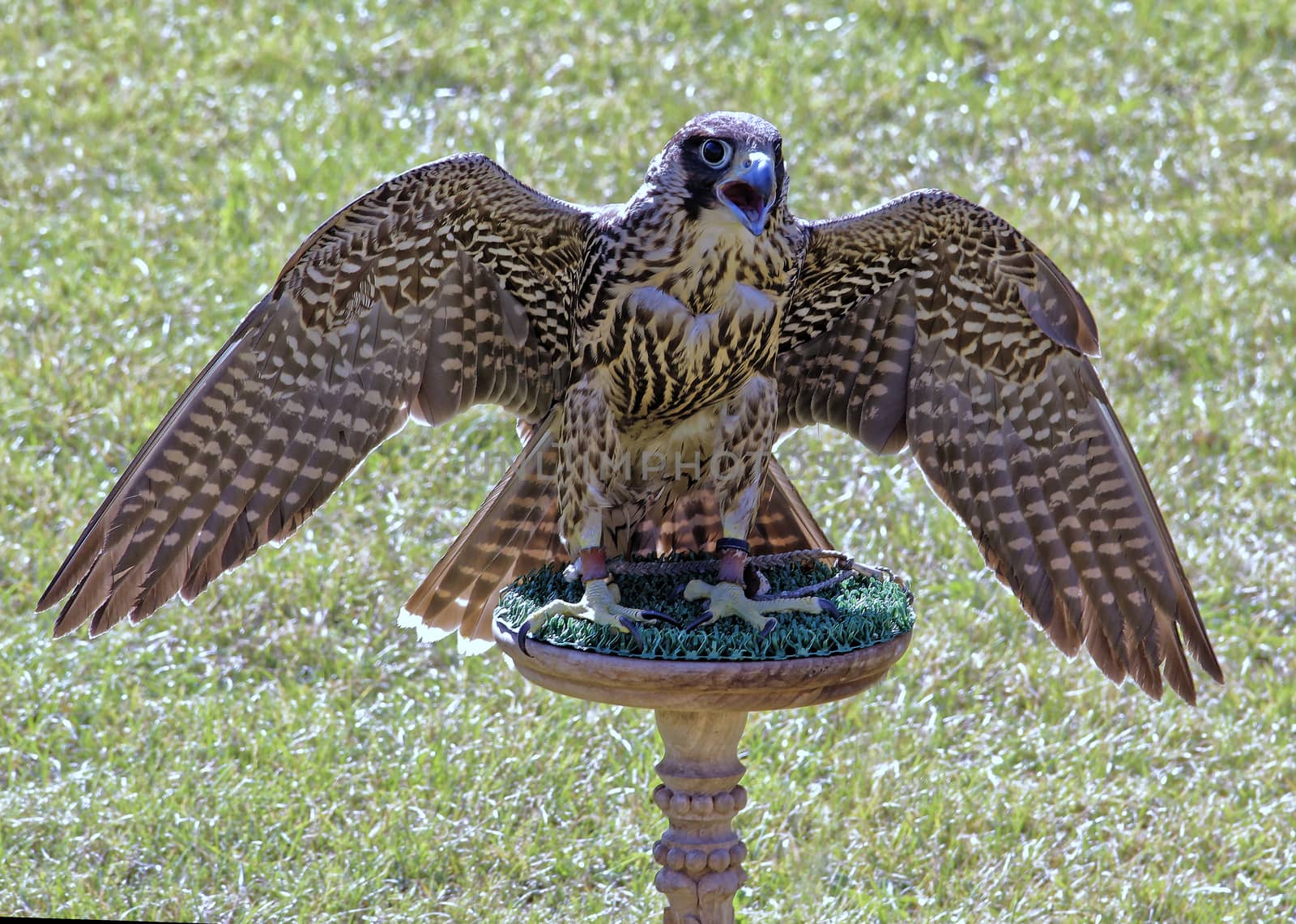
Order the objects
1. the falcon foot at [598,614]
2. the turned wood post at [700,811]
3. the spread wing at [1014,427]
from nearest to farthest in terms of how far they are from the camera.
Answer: the falcon foot at [598,614], the turned wood post at [700,811], the spread wing at [1014,427]

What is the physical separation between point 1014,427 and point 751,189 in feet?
3.89

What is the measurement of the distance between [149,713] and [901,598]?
2.76 meters

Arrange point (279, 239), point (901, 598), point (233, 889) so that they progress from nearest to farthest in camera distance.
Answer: point (901, 598) < point (233, 889) < point (279, 239)

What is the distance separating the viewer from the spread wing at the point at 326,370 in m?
3.48

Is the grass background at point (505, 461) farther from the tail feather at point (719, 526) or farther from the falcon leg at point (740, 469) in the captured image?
the falcon leg at point (740, 469)

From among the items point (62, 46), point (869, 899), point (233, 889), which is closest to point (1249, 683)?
point (869, 899)

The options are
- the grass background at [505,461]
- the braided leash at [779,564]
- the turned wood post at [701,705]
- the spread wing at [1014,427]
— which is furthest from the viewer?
the grass background at [505,461]

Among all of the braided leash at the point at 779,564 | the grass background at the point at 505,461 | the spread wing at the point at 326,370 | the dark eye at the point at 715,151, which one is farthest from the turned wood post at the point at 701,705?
the grass background at the point at 505,461

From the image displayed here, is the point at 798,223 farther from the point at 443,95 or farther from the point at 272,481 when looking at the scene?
the point at 443,95

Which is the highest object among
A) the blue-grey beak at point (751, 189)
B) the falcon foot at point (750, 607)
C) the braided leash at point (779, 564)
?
the blue-grey beak at point (751, 189)

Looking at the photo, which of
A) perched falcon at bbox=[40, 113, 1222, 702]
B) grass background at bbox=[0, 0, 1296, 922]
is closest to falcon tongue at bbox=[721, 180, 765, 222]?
perched falcon at bbox=[40, 113, 1222, 702]

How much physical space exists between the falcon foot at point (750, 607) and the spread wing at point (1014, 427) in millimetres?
738

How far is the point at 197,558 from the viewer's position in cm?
354

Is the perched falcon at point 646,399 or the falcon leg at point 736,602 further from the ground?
the perched falcon at point 646,399
